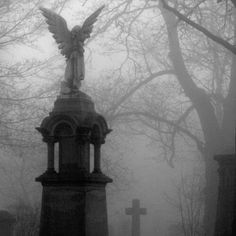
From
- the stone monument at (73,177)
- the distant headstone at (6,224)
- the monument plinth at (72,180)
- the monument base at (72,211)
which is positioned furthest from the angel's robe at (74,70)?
the distant headstone at (6,224)

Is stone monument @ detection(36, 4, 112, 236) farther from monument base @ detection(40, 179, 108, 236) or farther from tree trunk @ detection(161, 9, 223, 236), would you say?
tree trunk @ detection(161, 9, 223, 236)

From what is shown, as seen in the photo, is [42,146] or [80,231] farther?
[42,146]

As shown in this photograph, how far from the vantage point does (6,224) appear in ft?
38.2

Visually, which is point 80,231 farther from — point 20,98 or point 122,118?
point 122,118

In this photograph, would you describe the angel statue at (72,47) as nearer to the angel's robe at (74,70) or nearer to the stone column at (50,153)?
the angel's robe at (74,70)

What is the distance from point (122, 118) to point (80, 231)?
1290cm

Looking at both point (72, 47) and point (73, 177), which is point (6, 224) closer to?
point (73, 177)

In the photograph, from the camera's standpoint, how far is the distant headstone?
11.6 m

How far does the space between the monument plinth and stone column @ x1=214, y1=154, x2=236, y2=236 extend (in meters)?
2.39

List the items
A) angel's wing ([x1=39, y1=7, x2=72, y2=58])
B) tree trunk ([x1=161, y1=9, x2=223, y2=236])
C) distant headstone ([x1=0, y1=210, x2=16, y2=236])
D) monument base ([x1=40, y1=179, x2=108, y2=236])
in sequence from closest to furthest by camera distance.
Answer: monument base ([x1=40, y1=179, x2=108, y2=236])
angel's wing ([x1=39, y1=7, x2=72, y2=58])
distant headstone ([x1=0, y1=210, x2=16, y2=236])
tree trunk ([x1=161, y1=9, x2=223, y2=236])

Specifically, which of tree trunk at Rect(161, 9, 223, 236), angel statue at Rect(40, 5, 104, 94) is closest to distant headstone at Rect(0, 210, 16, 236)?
angel statue at Rect(40, 5, 104, 94)

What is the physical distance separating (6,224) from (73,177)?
4.05 metres

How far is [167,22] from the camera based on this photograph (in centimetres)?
1955

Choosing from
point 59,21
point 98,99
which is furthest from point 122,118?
point 59,21
